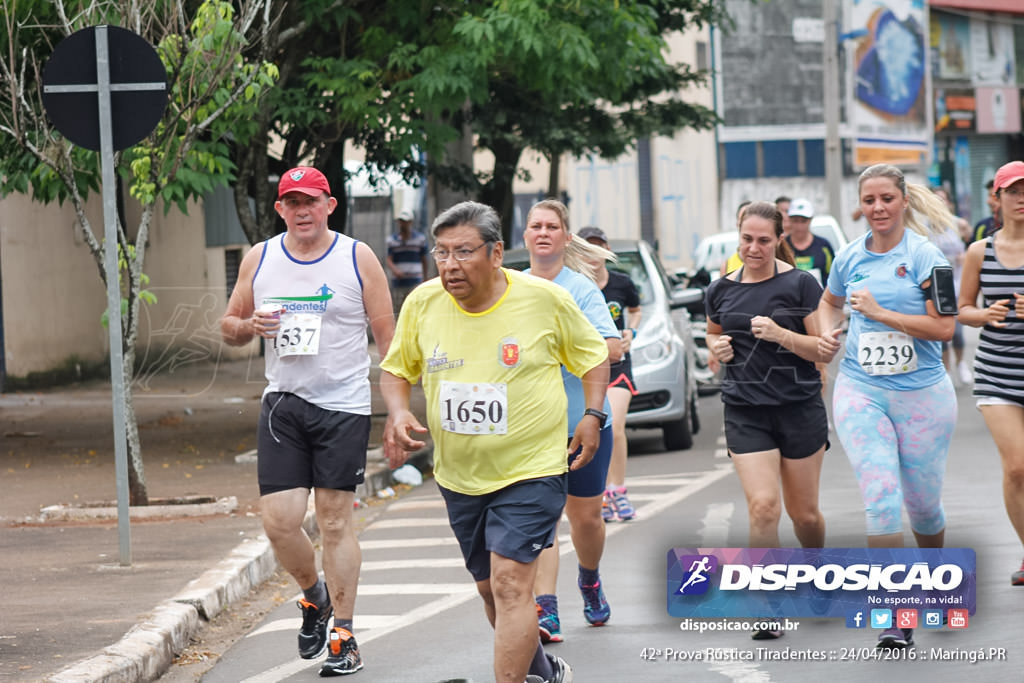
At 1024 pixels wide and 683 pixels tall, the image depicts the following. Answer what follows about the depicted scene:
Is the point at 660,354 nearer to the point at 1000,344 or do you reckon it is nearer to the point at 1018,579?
the point at 1018,579

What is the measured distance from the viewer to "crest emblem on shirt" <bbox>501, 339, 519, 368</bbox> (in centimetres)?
575

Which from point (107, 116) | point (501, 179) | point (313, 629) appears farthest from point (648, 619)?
point (501, 179)

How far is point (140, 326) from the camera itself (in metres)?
11.3

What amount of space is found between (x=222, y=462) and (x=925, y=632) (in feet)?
27.7

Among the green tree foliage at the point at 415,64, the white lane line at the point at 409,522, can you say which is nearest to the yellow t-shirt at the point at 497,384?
the white lane line at the point at 409,522

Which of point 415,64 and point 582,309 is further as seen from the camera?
point 415,64

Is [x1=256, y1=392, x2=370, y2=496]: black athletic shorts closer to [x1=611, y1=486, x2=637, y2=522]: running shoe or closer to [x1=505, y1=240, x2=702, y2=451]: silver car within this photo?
[x1=611, y1=486, x2=637, y2=522]: running shoe

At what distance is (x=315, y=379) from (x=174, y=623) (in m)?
1.46

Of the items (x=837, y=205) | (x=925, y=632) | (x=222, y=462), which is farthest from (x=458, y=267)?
(x=837, y=205)

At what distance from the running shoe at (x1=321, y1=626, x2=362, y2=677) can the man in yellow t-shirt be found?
1158 mm

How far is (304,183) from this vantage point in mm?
7016

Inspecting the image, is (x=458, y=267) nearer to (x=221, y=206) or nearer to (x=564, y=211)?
(x=564, y=211)

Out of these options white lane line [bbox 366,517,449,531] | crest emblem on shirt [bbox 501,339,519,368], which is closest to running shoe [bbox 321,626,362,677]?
crest emblem on shirt [bbox 501,339,519,368]

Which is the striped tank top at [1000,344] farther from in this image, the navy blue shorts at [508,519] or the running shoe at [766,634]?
the navy blue shorts at [508,519]
